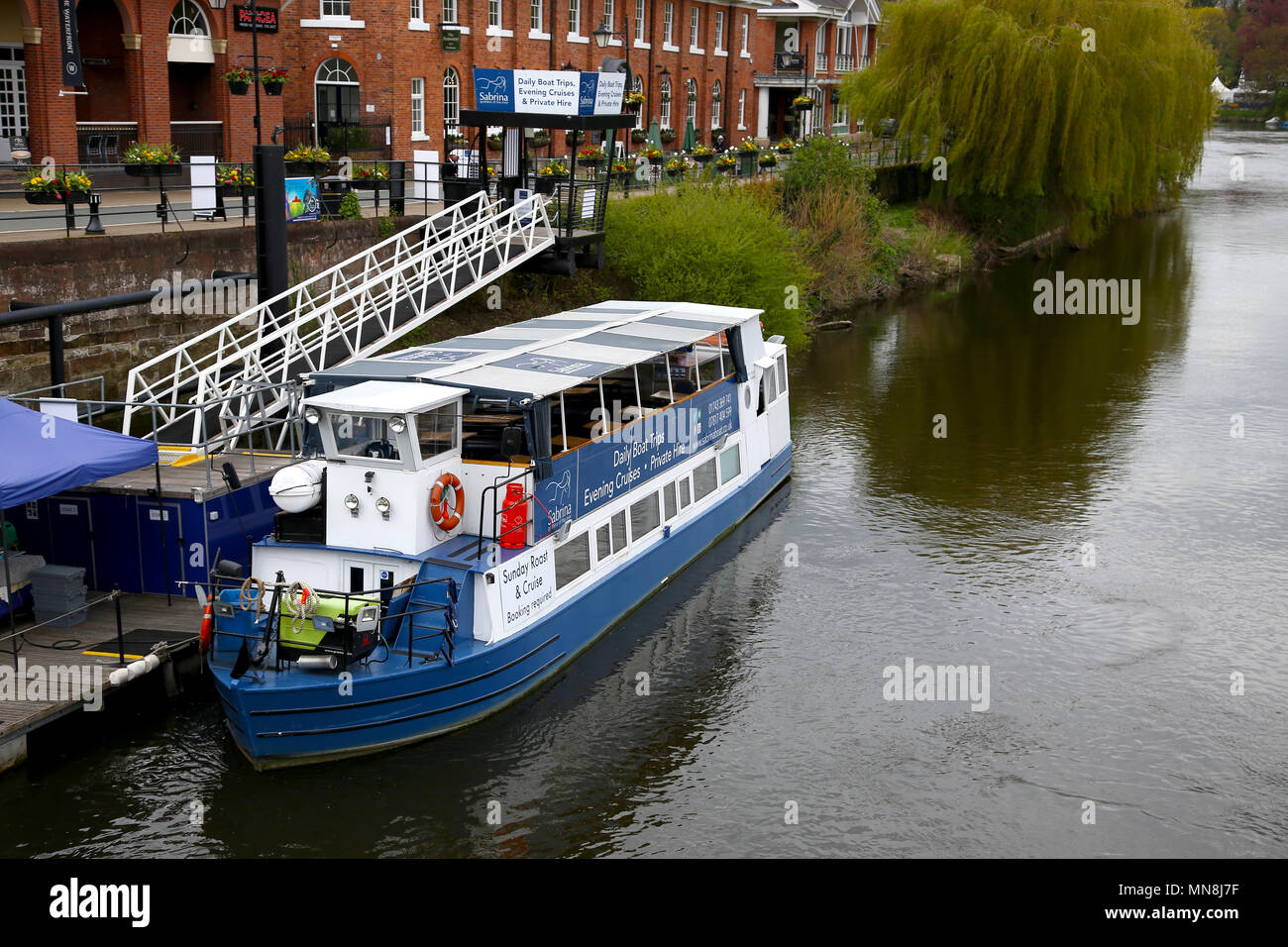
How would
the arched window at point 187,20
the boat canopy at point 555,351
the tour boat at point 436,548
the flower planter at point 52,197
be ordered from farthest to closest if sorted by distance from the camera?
the arched window at point 187,20 < the flower planter at point 52,197 < the boat canopy at point 555,351 < the tour boat at point 436,548

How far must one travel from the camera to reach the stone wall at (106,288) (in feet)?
78.6

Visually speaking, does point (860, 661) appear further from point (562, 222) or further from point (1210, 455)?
point (562, 222)

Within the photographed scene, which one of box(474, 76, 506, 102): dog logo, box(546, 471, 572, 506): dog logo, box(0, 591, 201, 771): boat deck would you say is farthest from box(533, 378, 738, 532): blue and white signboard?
box(474, 76, 506, 102): dog logo

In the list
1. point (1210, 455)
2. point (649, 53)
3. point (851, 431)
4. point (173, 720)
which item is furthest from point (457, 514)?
point (649, 53)

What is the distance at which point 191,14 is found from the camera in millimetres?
42094

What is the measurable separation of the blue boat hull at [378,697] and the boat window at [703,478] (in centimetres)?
513

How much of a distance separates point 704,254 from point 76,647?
23.6 meters

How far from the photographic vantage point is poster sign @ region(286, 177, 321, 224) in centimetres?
3045

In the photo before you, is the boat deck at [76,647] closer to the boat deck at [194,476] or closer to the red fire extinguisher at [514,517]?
the boat deck at [194,476]

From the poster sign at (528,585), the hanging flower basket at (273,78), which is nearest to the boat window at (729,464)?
the poster sign at (528,585)

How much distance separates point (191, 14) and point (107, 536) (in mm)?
29480

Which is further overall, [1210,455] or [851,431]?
[851,431]

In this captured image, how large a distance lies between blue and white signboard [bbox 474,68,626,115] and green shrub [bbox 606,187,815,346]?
649 cm

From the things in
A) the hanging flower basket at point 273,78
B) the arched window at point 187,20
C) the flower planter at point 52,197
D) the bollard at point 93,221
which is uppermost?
the arched window at point 187,20
